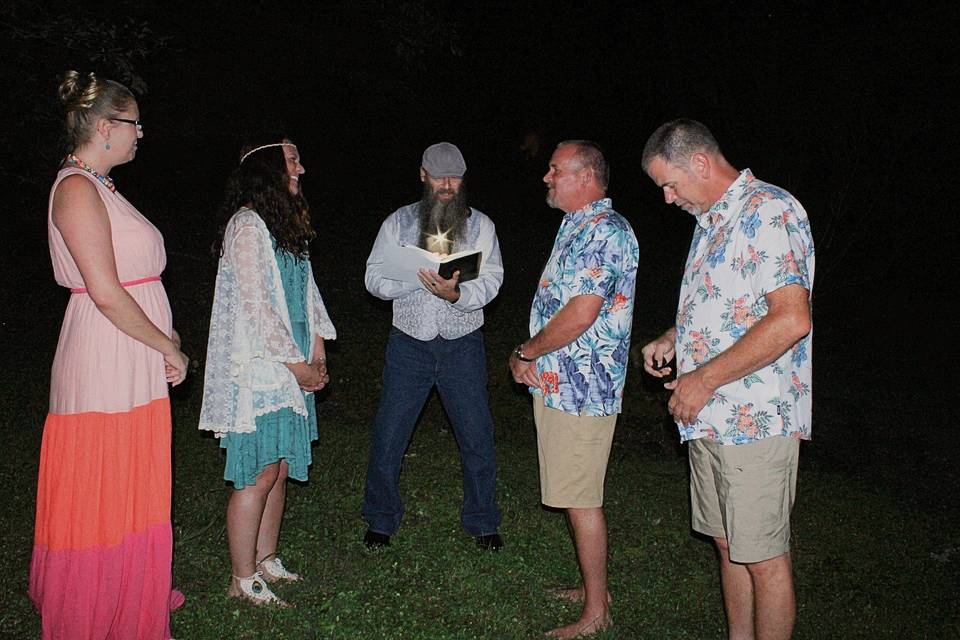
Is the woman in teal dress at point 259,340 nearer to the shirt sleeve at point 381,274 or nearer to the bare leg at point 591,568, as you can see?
the shirt sleeve at point 381,274

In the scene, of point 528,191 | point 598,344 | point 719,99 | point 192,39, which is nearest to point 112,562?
point 598,344

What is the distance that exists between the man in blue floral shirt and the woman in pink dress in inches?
63.8

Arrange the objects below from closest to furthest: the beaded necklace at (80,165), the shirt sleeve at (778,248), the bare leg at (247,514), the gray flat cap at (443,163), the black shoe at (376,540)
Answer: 1. the shirt sleeve at (778,248)
2. the beaded necklace at (80,165)
3. the bare leg at (247,514)
4. the gray flat cap at (443,163)
5. the black shoe at (376,540)

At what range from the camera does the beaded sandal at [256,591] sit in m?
4.11

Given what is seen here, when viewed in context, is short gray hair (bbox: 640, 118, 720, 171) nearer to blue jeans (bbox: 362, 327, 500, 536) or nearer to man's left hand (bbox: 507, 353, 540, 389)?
man's left hand (bbox: 507, 353, 540, 389)

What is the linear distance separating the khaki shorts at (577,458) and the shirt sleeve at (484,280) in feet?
3.09

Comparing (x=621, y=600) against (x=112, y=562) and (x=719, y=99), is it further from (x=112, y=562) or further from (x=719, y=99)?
(x=719, y=99)

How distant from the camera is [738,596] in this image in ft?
12.1

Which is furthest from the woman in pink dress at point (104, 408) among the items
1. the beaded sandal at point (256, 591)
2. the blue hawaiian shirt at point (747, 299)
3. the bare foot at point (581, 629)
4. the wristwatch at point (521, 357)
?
the blue hawaiian shirt at point (747, 299)

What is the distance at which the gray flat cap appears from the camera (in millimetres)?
4707

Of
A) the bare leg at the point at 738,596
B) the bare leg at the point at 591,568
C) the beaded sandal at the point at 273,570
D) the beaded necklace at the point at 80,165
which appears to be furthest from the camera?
the beaded sandal at the point at 273,570

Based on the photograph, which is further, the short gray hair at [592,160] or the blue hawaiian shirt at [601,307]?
the short gray hair at [592,160]

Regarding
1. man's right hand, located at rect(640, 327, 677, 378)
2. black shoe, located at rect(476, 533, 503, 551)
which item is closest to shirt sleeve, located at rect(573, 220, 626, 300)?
man's right hand, located at rect(640, 327, 677, 378)

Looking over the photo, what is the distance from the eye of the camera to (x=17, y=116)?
26.6 feet
